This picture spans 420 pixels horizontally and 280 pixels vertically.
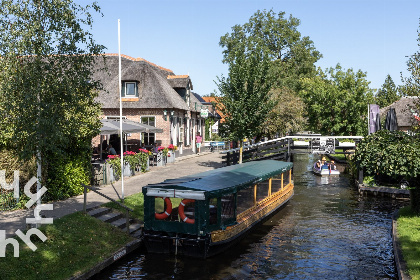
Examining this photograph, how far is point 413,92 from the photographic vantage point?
1585 cm

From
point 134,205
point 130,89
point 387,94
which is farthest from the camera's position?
point 387,94

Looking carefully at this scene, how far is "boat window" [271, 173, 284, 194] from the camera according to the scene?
63.1ft

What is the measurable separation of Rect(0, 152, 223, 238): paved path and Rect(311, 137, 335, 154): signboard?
24.3ft

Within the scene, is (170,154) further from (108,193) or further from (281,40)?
(281,40)

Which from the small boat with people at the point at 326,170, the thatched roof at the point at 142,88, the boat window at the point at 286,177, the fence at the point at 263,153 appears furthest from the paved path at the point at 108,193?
the small boat with people at the point at 326,170

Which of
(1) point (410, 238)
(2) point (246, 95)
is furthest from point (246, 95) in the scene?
(1) point (410, 238)

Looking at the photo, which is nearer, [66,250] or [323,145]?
[66,250]

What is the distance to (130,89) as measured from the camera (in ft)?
116

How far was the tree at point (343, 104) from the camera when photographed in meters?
42.1

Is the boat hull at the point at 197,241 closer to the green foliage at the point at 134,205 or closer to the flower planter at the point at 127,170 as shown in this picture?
the green foliage at the point at 134,205

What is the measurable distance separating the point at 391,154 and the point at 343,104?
2678 cm

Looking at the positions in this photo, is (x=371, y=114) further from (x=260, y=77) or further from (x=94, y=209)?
(x=94, y=209)

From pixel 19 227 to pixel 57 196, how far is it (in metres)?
4.10

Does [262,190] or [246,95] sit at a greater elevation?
[246,95]
